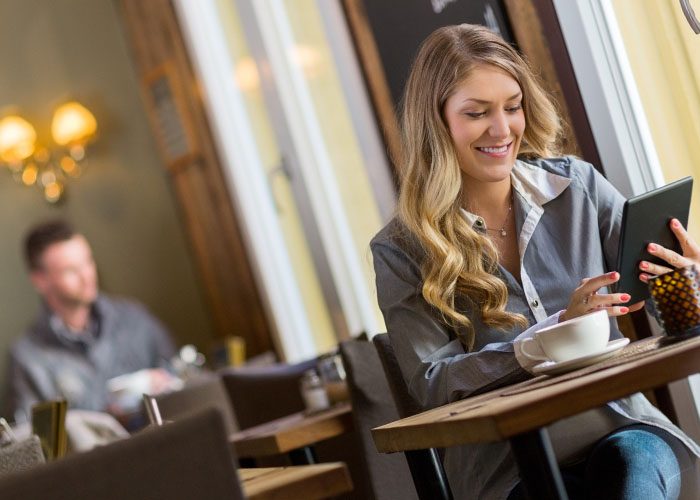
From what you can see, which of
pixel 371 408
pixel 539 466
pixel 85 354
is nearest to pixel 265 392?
pixel 371 408

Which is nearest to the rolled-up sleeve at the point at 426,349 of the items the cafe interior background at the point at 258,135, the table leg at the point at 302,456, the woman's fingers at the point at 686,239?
the woman's fingers at the point at 686,239

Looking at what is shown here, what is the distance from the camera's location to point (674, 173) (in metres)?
2.78

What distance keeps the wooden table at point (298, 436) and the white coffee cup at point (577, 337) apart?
41.3 inches

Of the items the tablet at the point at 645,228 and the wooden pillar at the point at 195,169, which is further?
the wooden pillar at the point at 195,169

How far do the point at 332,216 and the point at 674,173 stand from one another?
2.43 m

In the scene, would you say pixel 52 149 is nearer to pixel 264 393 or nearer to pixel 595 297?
pixel 264 393

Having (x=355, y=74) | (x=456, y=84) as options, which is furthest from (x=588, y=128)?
(x=355, y=74)

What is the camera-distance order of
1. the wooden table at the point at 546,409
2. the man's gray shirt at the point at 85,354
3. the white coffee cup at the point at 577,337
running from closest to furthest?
1. the wooden table at the point at 546,409
2. the white coffee cup at the point at 577,337
3. the man's gray shirt at the point at 85,354

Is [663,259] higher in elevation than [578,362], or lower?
higher

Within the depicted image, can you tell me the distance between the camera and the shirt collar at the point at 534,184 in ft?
7.72

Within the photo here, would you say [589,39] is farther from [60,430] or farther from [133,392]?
[133,392]

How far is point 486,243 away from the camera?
2.30 m

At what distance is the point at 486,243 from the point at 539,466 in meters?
0.76

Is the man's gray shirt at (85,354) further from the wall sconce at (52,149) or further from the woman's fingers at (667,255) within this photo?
the woman's fingers at (667,255)
